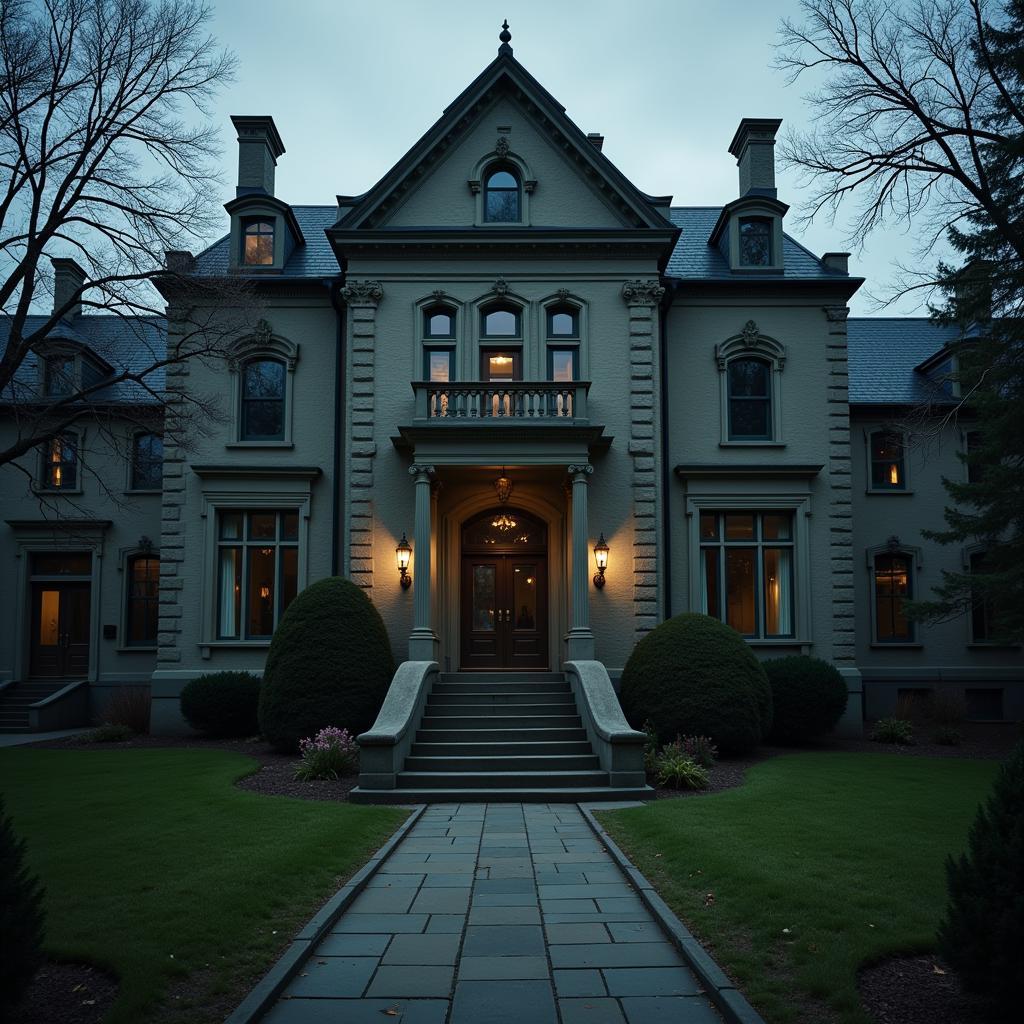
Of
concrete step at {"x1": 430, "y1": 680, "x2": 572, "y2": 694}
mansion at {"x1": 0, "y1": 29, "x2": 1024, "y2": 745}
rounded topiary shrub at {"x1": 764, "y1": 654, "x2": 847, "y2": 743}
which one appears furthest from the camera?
mansion at {"x1": 0, "y1": 29, "x2": 1024, "y2": 745}

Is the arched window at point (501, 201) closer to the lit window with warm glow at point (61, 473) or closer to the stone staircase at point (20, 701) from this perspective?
the lit window with warm glow at point (61, 473)

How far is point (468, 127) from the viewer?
20188mm

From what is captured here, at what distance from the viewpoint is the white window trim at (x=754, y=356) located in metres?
20.6

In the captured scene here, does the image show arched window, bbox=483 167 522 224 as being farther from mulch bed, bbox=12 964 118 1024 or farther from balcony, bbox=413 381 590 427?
mulch bed, bbox=12 964 118 1024

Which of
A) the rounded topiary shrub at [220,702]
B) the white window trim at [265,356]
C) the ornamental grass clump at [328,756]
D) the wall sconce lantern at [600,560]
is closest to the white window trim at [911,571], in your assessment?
the wall sconce lantern at [600,560]

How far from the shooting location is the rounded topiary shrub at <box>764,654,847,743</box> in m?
17.9

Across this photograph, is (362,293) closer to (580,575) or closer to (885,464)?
(580,575)

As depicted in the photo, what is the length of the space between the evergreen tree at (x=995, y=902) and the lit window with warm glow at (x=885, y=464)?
20261 millimetres

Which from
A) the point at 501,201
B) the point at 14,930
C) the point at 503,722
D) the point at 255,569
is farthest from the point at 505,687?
the point at 14,930

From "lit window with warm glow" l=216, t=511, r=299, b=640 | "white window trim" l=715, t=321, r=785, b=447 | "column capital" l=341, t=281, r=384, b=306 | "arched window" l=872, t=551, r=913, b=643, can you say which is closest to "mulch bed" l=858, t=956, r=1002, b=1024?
"white window trim" l=715, t=321, r=785, b=447

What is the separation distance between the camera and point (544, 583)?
20.7m

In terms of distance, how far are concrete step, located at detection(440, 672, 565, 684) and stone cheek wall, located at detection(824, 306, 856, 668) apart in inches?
248

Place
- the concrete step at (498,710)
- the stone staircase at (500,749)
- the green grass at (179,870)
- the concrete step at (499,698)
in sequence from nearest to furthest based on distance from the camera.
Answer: the green grass at (179,870) → the stone staircase at (500,749) → the concrete step at (498,710) → the concrete step at (499,698)

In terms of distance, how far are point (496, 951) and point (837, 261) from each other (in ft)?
62.8
